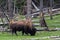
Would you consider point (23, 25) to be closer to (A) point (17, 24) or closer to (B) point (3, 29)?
(A) point (17, 24)

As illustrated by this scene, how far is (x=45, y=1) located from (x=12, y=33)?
26.9 metres

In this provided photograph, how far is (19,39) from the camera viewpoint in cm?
1802

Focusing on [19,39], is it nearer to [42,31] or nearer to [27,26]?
[27,26]

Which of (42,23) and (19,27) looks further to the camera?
(42,23)

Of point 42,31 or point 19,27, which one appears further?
point 42,31

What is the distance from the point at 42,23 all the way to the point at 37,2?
1900 cm

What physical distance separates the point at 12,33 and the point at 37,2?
24.7 metres

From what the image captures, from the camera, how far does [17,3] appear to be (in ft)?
146

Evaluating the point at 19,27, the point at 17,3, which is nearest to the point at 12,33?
the point at 19,27

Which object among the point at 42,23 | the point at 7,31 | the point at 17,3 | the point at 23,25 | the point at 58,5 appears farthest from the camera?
the point at 58,5

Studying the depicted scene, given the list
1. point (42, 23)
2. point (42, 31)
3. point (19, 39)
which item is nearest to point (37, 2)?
point (42, 23)

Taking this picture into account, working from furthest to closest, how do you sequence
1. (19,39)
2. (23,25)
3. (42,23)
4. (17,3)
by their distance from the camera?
(17,3)
(42,23)
(23,25)
(19,39)

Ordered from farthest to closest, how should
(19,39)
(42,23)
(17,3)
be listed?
(17,3) < (42,23) < (19,39)

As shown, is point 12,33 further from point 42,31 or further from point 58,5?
point 58,5
